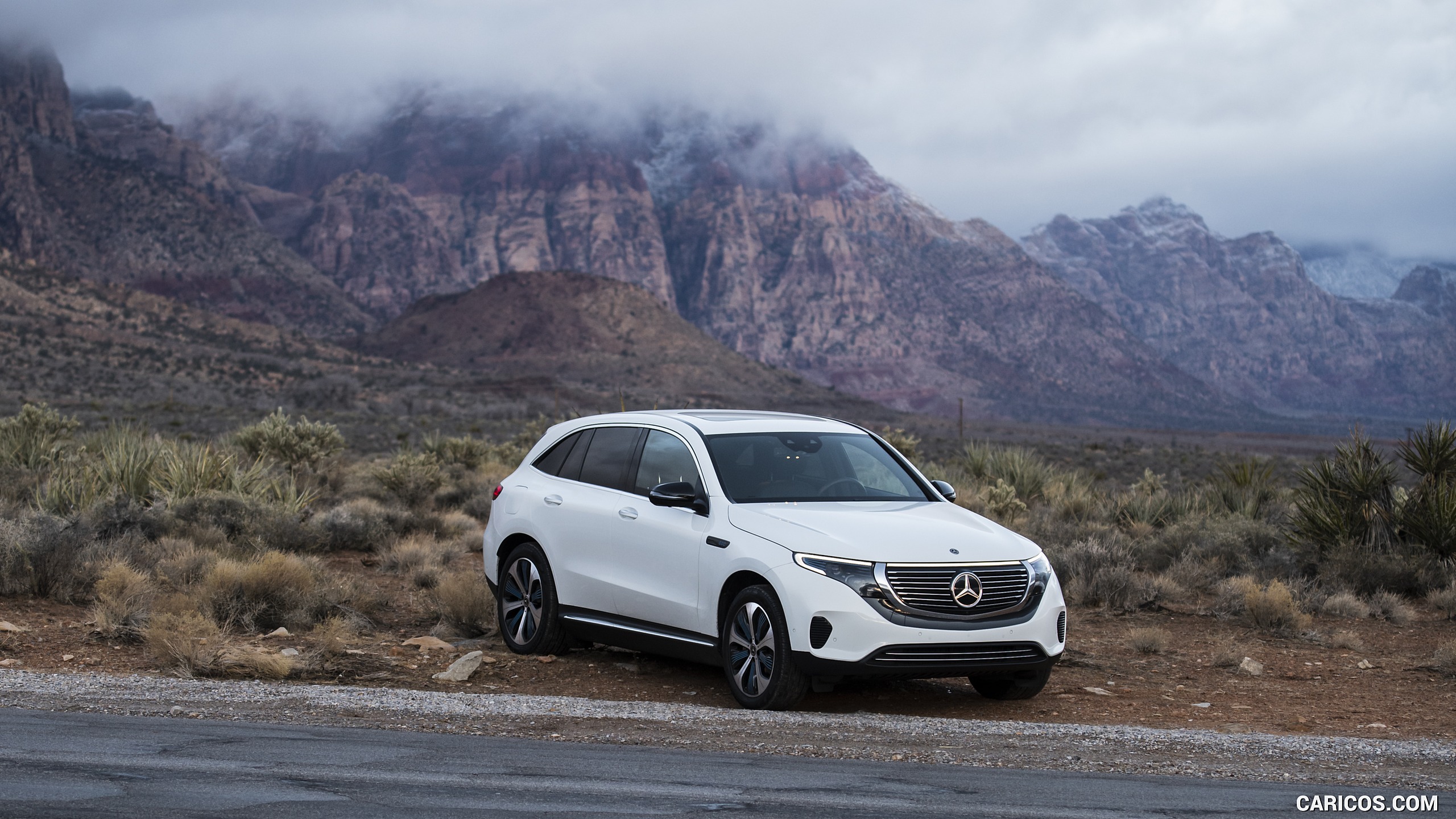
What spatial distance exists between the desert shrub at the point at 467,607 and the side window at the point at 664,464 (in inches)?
104

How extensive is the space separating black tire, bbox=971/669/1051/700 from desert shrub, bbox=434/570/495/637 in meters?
→ 4.20

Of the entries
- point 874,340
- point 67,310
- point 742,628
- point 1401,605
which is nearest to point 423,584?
point 742,628

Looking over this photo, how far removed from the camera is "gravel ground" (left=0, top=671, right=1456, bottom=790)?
5.95m

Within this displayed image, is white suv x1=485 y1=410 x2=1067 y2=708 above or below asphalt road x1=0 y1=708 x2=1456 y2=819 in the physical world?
above

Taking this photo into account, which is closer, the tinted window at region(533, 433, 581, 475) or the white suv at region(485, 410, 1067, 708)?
the white suv at region(485, 410, 1067, 708)

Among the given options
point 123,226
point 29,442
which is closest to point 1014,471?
point 29,442

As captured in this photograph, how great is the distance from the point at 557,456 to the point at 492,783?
422cm

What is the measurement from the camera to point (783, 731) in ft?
21.5

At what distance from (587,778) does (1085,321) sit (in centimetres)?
18684

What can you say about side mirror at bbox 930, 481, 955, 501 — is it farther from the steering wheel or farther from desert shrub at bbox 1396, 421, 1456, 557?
desert shrub at bbox 1396, 421, 1456, 557

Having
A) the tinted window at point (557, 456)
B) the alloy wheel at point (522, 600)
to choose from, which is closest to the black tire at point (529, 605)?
the alloy wheel at point (522, 600)

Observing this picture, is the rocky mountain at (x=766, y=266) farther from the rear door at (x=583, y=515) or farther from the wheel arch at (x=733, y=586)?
the wheel arch at (x=733, y=586)

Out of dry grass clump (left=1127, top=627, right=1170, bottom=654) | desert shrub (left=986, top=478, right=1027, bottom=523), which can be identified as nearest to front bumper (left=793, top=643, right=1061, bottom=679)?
dry grass clump (left=1127, top=627, right=1170, bottom=654)

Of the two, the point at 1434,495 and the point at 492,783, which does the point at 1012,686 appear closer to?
the point at 492,783
